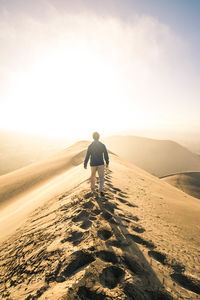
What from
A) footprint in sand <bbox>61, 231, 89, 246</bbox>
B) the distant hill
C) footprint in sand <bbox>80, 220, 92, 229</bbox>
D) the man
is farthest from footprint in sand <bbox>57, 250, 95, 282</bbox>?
the distant hill

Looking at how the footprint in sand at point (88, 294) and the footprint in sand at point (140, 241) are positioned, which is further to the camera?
the footprint in sand at point (140, 241)

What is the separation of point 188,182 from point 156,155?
106 ft

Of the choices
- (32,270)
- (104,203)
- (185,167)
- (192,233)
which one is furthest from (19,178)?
(185,167)

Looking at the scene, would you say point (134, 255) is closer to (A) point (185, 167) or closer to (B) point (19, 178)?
(B) point (19, 178)

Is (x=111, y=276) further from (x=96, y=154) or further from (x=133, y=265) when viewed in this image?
(x=96, y=154)

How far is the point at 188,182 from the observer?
21.0m

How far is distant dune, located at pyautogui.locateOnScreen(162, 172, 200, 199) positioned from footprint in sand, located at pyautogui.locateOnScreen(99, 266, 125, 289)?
20.6 meters

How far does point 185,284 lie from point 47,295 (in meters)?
1.65

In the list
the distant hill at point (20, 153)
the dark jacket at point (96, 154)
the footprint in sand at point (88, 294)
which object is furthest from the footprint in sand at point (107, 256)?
the distant hill at point (20, 153)

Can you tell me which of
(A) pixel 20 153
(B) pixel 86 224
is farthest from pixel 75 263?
(A) pixel 20 153

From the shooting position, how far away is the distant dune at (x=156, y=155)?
44750mm

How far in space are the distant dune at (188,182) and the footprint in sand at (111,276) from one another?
20571 millimetres

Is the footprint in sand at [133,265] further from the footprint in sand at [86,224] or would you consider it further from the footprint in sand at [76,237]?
the footprint in sand at [86,224]

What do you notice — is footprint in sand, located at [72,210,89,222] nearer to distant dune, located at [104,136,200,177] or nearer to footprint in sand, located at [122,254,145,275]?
footprint in sand, located at [122,254,145,275]
